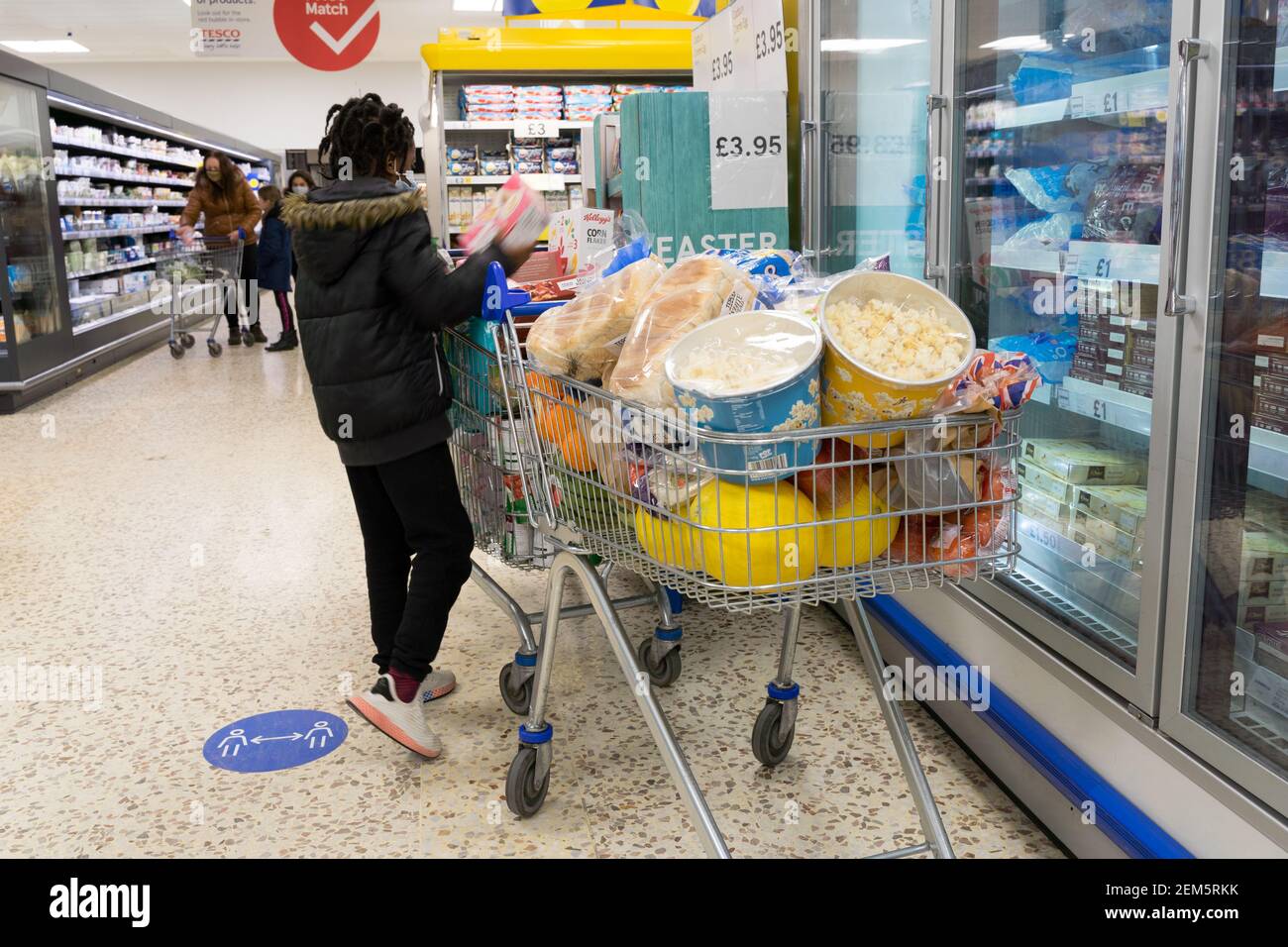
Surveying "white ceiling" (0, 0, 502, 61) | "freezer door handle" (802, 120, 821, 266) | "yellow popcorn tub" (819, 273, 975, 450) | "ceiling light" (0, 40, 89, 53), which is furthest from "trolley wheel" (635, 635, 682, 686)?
"ceiling light" (0, 40, 89, 53)

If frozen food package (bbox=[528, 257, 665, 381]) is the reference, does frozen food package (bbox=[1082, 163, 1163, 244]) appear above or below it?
above

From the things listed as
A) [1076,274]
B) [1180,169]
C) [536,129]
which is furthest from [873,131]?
[536,129]

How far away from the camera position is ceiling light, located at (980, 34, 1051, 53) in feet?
8.01

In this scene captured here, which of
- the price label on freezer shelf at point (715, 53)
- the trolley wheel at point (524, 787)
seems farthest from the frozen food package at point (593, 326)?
the price label on freezer shelf at point (715, 53)

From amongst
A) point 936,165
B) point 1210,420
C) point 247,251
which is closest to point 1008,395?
point 1210,420

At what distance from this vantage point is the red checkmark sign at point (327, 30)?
860cm

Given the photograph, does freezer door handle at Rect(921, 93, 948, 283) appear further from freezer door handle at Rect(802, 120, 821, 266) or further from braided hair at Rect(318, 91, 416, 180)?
braided hair at Rect(318, 91, 416, 180)

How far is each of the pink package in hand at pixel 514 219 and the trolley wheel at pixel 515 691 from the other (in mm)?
1082

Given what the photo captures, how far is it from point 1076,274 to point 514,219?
119 centimetres

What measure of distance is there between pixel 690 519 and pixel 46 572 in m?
3.18

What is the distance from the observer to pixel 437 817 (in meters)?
2.26

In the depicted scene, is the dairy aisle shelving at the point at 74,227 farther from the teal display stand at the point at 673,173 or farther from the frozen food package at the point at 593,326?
the frozen food package at the point at 593,326

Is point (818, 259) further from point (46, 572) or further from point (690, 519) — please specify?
point (46, 572)

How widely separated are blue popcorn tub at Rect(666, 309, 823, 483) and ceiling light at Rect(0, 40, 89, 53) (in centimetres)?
1957
